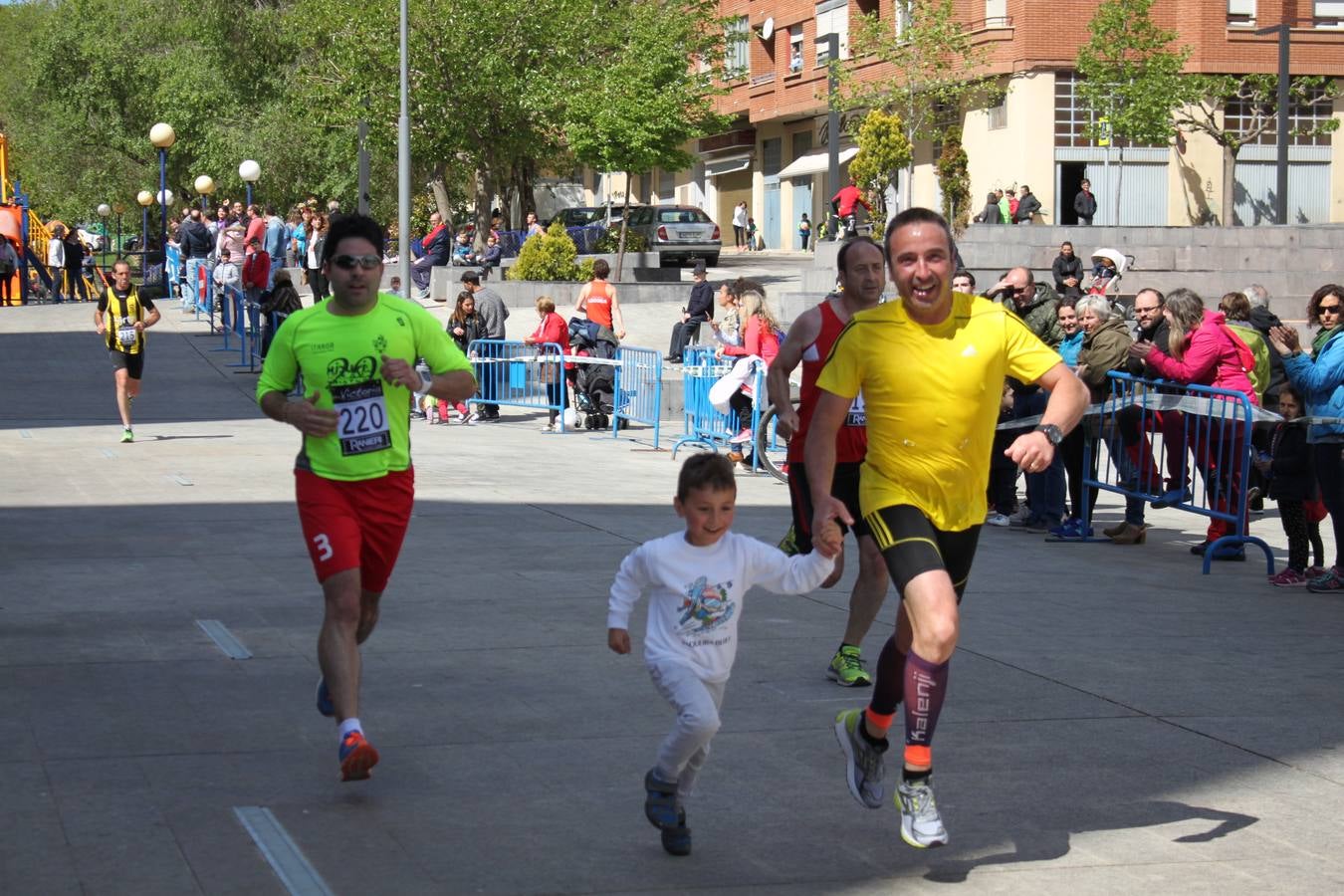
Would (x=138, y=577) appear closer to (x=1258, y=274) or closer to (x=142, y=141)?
(x=1258, y=274)

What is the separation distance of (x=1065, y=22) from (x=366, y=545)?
43.2m

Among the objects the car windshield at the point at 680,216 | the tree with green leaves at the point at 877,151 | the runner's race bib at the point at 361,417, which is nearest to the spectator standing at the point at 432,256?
the tree with green leaves at the point at 877,151

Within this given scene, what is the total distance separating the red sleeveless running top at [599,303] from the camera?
20891 mm

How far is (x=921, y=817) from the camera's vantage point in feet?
16.2

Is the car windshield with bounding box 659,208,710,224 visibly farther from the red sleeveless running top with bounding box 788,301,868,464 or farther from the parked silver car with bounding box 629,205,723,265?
the red sleeveless running top with bounding box 788,301,868,464

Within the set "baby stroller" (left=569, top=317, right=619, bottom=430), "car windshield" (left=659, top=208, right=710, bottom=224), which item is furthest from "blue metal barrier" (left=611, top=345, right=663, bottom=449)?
"car windshield" (left=659, top=208, right=710, bottom=224)

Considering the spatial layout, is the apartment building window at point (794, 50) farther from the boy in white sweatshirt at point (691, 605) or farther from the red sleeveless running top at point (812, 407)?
the boy in white sweatshirt at point (691, 605)

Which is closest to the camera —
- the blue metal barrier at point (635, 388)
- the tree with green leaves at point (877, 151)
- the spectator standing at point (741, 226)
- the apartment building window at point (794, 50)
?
the blue metal barrier at point (635, 388)

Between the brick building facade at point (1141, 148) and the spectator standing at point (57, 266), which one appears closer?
the spectator standing at point (57, 266)

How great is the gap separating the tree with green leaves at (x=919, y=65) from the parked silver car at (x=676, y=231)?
4.69 metres

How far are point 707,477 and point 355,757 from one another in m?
1.50

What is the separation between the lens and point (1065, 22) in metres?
46.1

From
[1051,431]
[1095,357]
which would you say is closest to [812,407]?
[1051,431]

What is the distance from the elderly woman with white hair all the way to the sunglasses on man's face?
24.5 feet
